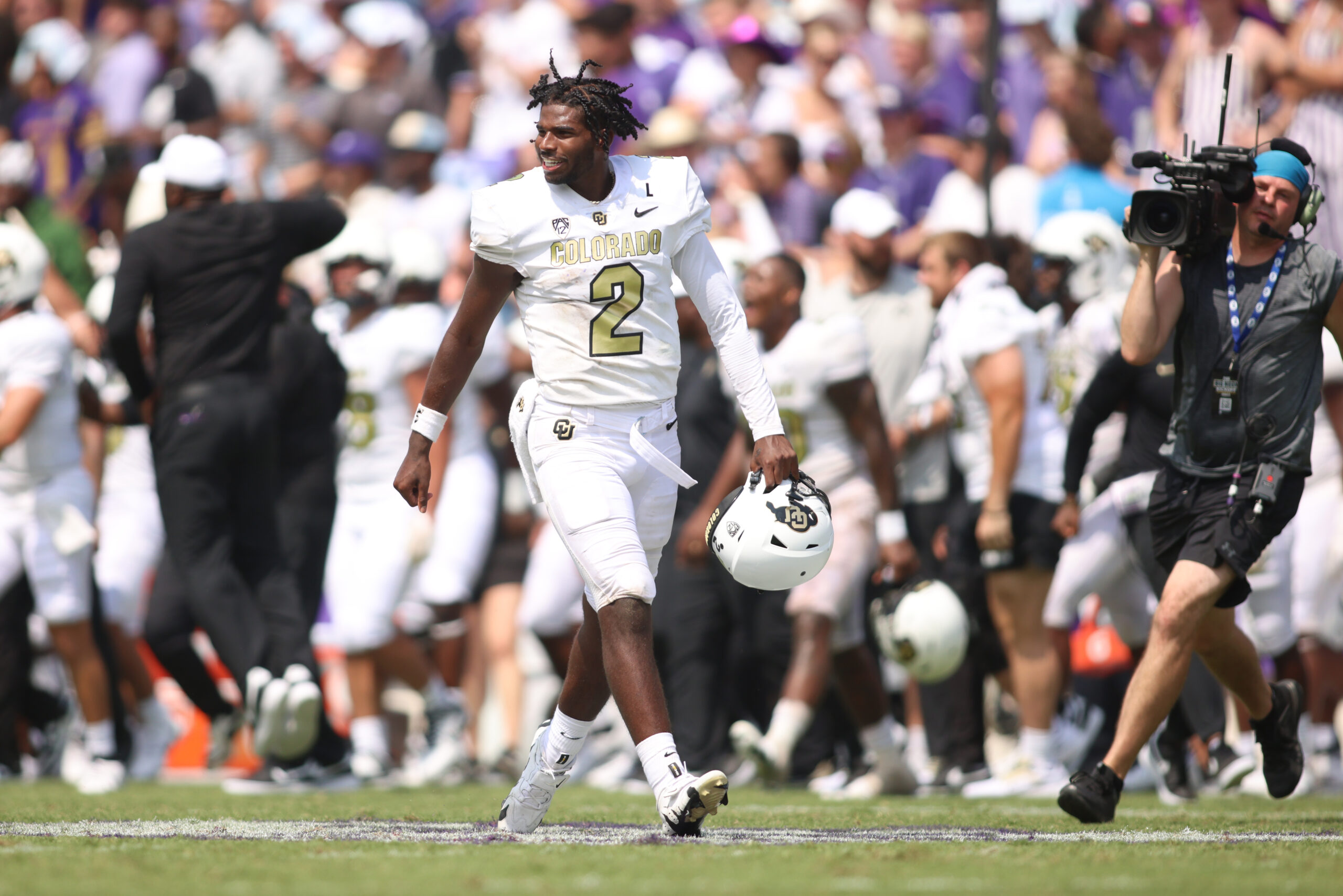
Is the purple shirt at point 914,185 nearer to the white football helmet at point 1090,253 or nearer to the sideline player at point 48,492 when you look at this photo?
the white football helmet at point 1090,253

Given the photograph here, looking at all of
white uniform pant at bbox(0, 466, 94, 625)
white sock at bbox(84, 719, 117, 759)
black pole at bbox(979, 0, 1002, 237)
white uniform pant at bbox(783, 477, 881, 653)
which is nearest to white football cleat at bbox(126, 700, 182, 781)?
white sock at bbox(84, 719, 117, 759)

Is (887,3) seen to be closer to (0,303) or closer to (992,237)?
(992,237)

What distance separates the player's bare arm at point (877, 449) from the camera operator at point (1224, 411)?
7.43 ft

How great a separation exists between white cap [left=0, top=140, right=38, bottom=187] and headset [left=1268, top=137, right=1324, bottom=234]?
7.89m

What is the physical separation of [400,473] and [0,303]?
4.46 m

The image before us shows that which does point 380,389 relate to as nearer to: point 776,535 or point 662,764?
point 776,535

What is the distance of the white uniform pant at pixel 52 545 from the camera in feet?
32.0

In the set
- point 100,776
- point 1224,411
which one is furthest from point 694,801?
point 100,776

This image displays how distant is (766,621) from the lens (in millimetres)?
9852

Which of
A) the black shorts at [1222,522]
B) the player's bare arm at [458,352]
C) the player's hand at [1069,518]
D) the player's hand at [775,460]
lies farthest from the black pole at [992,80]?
the player's bare arm at [458,352]

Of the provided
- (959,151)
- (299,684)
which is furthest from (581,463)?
(959,151)

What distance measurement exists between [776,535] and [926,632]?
297 centimetres

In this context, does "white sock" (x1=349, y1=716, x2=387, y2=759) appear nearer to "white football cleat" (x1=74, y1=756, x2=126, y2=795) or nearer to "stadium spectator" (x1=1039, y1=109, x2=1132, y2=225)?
"white football cleat" (x1=74, y1=756, x2=126, y2=795)

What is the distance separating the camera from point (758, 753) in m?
8.61
